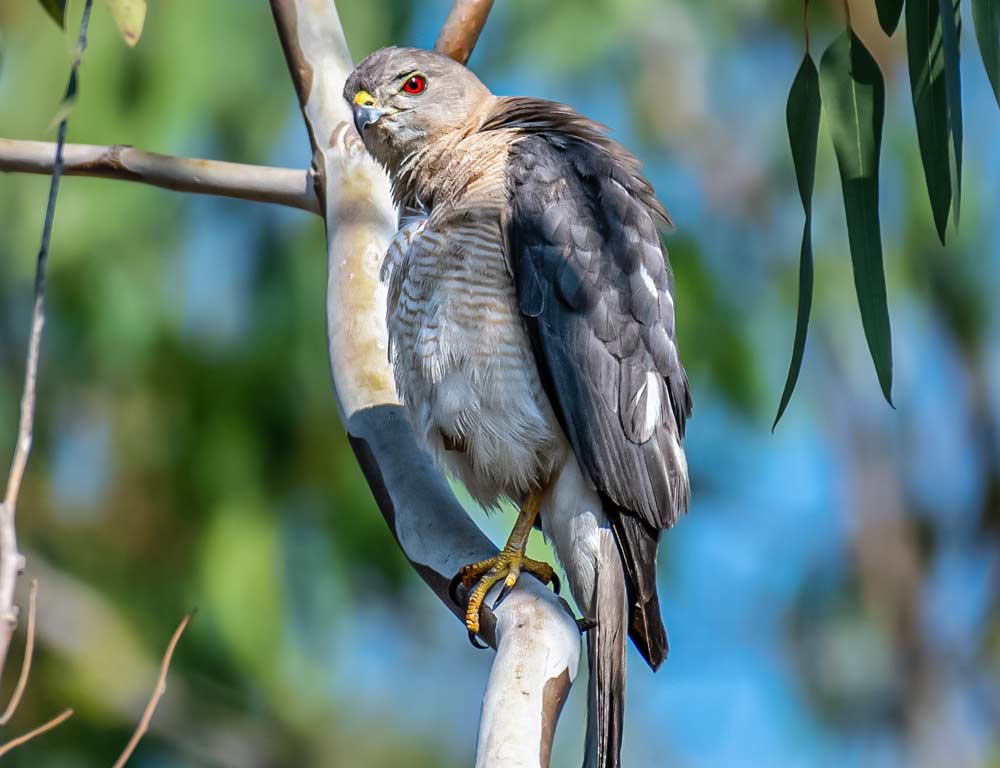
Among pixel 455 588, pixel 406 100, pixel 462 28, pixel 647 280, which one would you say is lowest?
pixel 455 588

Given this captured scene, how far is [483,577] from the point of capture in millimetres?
Result: 2197

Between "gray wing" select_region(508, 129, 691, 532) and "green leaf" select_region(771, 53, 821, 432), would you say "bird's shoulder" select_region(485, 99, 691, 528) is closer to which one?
"gray wing" select_region(508, 129, 691, 532)

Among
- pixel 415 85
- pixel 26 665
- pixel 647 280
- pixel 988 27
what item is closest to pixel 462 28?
pixel 415 85

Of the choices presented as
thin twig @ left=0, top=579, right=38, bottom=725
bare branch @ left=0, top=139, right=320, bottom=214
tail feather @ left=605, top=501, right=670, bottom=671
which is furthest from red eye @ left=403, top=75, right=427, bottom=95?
thin twig @ left=0, top=579, right=38, bottom=725

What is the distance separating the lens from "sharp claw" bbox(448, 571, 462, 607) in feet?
7.15

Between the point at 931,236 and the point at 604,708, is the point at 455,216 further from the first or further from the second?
the point at 931,236

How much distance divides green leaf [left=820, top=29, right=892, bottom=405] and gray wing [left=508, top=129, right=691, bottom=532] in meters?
0.38

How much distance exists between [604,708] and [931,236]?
4.01 m

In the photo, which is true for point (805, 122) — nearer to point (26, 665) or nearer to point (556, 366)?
point (556, 366)

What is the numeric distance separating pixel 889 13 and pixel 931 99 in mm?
223

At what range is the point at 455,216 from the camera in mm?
2424

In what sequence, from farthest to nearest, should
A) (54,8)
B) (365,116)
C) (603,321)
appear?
(365,116) → (603,321) → (54,8)

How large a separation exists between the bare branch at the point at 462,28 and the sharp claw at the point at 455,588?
138cm

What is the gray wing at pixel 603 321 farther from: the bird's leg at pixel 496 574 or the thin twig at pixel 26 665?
the thin twig at pixel 26 665
